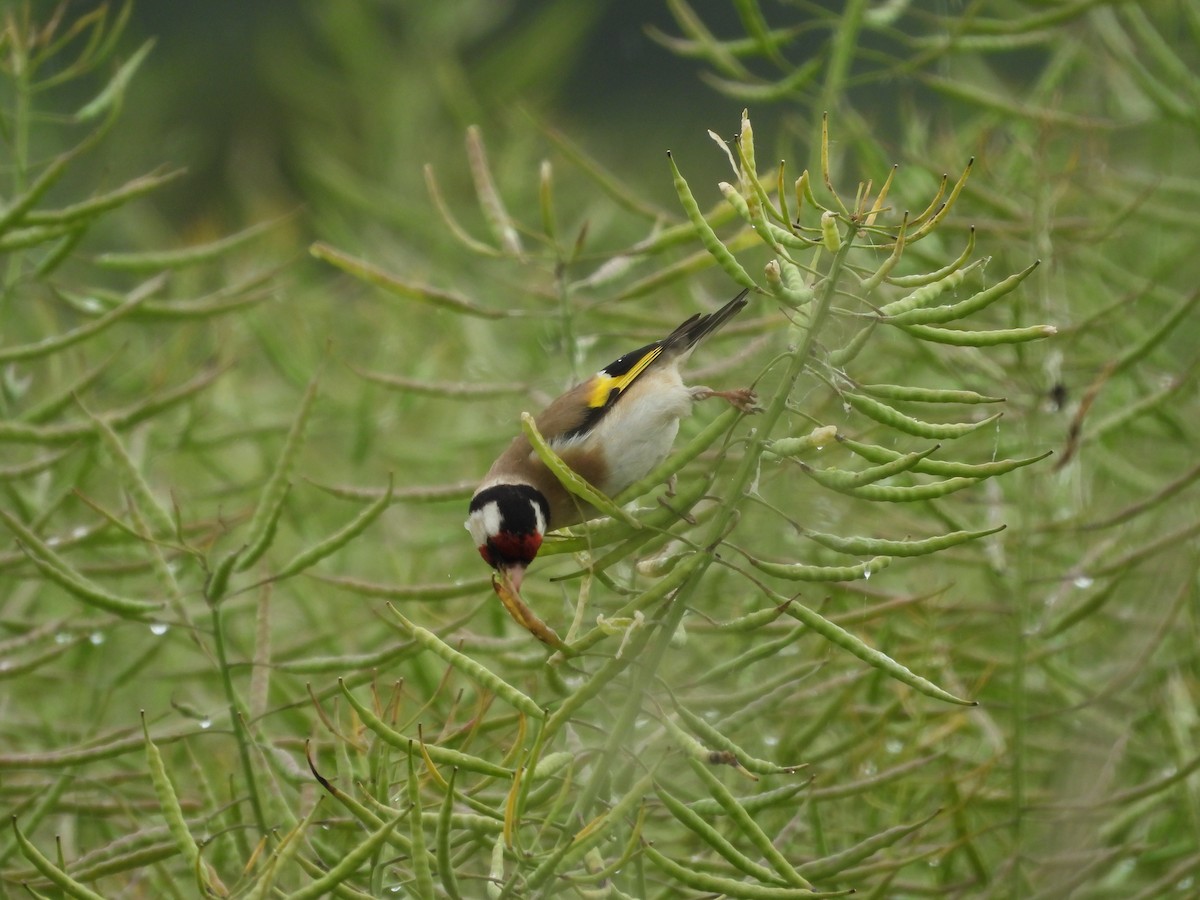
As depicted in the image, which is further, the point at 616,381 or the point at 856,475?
the point at 616,381

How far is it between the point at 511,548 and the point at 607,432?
38cm

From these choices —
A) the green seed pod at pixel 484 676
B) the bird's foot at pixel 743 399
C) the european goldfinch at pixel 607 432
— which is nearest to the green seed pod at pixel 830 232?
the bird's foot at pixel 743 399

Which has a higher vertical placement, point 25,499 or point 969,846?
point 25,499

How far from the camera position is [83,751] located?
6.38ft

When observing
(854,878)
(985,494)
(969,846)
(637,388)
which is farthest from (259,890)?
(985,494)

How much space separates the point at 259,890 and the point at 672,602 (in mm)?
501

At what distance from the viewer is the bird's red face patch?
85.1 inches

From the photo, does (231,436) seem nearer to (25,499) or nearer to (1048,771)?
(25,499)

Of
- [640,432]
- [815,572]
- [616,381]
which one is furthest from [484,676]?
[616,381]

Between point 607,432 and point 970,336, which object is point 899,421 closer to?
point 970,336

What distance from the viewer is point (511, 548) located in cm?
218

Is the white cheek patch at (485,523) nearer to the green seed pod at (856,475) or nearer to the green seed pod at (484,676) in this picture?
the green seed pod at (484,676)

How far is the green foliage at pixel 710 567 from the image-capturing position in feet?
4.95

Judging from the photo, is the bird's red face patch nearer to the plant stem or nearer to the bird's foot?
the bird's foot
